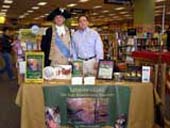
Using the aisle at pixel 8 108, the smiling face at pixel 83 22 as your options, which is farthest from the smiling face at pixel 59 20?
the aisle at pixel 8 108

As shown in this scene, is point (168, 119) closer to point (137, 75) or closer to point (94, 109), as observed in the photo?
point (137, 75)

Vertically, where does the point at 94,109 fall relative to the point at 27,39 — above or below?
below

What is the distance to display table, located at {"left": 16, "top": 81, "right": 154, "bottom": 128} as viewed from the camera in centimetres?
412

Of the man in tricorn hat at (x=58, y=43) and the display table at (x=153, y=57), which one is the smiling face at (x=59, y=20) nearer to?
the man in tricorn hat at (x=58, y=43)

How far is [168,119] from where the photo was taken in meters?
4.66

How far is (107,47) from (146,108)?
288 inches

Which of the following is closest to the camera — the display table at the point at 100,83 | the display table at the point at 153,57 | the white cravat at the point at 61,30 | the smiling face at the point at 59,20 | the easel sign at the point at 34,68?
the display table at the point at 100,83

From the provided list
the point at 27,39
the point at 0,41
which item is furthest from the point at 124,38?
the point at 27,39

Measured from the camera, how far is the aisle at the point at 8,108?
19.0 ft

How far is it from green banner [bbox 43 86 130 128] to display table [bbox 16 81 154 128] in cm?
7

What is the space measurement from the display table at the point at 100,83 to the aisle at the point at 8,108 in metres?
1.47

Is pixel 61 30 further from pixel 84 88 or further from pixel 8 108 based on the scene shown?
pixel 8 108

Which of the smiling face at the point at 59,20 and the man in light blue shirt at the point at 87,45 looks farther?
the man in light blue shirt at the point at 87,45

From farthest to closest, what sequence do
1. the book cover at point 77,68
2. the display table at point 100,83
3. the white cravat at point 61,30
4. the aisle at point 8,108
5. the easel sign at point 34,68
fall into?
the aisle at point 8,108, the white cravat at point 61,30, the book cover at point 77,68, the easel sign at point 34,68, the display table at point 100,83
